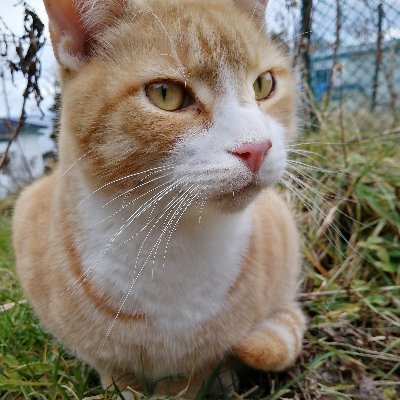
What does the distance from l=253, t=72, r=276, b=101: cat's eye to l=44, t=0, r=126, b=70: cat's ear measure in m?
0.34

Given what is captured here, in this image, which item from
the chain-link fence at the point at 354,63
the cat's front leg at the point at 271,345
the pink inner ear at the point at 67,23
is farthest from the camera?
the chain-link fence at the point at 354,63

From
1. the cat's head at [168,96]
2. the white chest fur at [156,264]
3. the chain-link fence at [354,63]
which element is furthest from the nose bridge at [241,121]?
the chain-link fence at [354,63]

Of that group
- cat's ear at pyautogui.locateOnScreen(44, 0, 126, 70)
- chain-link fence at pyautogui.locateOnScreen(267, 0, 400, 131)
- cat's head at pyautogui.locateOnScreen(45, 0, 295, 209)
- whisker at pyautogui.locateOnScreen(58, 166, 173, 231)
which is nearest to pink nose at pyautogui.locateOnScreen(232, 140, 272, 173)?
cat's head at pyautogui.locateOnScreen(45, 0, 295, 209)

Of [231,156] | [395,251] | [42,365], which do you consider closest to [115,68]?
[231,156]

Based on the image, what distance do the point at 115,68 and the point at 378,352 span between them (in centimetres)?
108

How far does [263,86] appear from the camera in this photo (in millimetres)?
1133

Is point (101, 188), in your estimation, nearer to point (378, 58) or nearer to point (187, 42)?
point (187, 42)

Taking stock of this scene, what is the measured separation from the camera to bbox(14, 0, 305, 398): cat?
941 mm

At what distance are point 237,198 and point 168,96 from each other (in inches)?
9.5

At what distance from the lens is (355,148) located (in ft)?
8.09

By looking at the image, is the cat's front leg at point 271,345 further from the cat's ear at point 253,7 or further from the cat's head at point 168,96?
the cat's ear at point 253,7

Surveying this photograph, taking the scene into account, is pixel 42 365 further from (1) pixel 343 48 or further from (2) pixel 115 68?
(1) pixel 343 48

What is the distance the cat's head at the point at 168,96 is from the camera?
0.91 metres

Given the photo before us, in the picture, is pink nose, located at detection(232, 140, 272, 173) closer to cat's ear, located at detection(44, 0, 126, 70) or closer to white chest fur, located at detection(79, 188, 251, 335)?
white chest fur, located at detection(79, 188, 251, 335)
